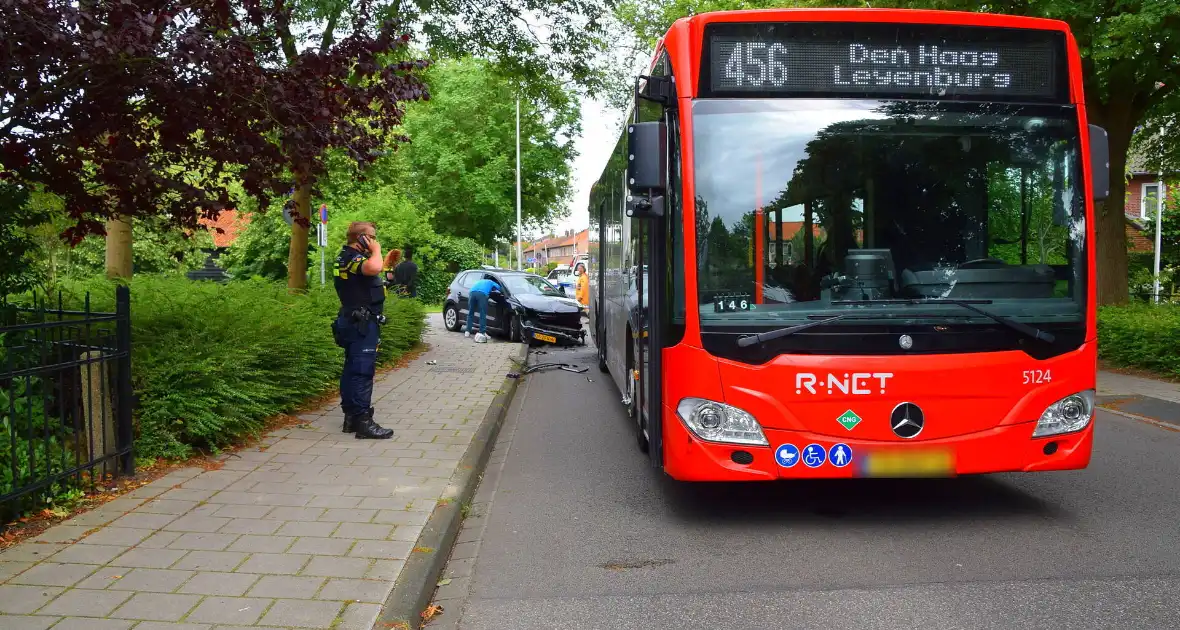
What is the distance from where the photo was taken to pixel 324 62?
19.4 ft

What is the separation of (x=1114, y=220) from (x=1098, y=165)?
41.0 feet

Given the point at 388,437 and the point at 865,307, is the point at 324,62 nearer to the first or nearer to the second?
the point at 388,437

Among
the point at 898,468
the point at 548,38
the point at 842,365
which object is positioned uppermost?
the point at 548,38

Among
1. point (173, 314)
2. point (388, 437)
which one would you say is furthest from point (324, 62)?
point (388, 437)

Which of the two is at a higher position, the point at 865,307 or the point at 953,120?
the point at 953,120

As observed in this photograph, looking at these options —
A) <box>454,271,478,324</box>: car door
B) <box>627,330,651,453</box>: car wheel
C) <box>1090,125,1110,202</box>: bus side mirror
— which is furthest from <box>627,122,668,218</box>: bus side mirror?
<box>454,271,478,324</box>: car door

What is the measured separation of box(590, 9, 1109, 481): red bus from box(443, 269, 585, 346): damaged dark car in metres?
11.8

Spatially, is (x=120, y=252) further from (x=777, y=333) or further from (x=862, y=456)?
(x=862, y=456)

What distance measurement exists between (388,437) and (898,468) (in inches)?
168

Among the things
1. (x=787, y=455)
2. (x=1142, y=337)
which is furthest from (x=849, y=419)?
(x=1142, y=337)

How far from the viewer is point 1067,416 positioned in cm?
509

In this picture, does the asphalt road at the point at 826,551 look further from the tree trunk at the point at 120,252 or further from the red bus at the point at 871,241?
the tree trunk at the point at 120,252

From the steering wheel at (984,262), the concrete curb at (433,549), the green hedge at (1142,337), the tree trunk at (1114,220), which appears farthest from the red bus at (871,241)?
the tree trunk at (1114,220)

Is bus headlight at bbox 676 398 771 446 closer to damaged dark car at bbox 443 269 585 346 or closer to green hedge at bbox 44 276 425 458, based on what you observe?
green hedge at bbox 44 276 425 458
